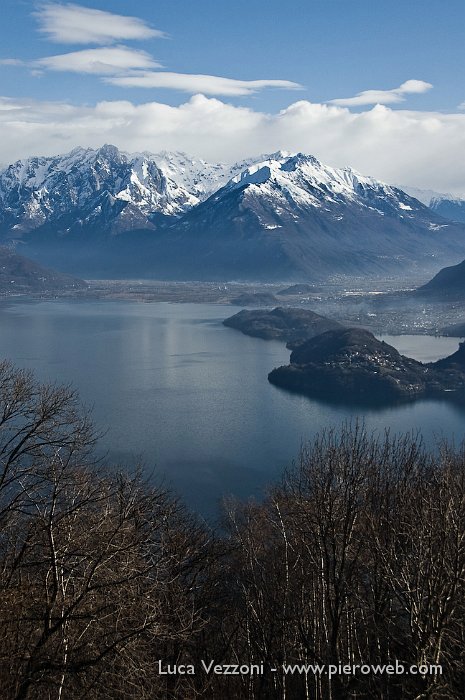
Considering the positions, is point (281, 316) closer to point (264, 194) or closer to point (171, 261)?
point (171, 261)

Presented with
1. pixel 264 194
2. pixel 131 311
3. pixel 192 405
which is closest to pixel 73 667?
pixel 192 405

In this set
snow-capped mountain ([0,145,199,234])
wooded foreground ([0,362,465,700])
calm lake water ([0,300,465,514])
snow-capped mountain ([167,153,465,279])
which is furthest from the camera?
snow-capped mountain ([0,145,199,234])

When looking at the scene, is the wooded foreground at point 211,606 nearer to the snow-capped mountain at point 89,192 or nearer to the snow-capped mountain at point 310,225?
the snow-capped mountain at point 310,225

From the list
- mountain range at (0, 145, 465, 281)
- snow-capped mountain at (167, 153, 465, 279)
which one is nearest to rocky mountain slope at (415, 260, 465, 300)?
mountain range at (0, 145, 465, 281)

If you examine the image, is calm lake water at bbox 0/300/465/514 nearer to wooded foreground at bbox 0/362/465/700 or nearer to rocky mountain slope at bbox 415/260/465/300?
wooded foreground at bbox 0/362/465/700

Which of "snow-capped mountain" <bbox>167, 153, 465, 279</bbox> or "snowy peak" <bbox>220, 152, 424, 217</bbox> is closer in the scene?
"snow-capped mountain" <bbox>167, 153, 465, 279</bbox>
